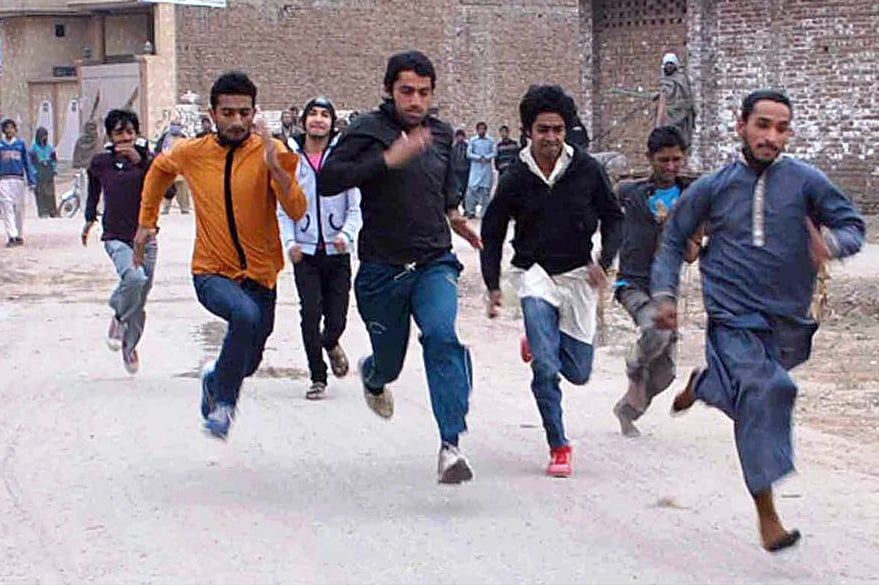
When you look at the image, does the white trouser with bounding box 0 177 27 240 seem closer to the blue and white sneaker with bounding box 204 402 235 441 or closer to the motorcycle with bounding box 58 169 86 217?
the motorcycle with bounding box 58 169 86 217

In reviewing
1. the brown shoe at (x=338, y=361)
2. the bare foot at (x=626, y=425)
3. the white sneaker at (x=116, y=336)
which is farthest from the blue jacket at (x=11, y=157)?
the bare foot at (x=626, y=425)

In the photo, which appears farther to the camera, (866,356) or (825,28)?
(825,28)

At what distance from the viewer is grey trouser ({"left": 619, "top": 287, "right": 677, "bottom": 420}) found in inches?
373

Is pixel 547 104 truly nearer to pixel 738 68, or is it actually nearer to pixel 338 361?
pixel 338 361

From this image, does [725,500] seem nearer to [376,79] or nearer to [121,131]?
[121,131]

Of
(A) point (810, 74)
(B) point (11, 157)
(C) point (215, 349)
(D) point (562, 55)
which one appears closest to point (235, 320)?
(C) point (215, 349)

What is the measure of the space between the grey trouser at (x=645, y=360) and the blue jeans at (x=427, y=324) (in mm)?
1439

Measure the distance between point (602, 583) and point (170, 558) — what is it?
5.81ft

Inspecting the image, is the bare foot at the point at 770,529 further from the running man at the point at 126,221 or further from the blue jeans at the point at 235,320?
the running man at the point at 126,221

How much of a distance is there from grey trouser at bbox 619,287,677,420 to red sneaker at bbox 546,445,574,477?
1.00 metres

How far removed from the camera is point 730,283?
279 inches

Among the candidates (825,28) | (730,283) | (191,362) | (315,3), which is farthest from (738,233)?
(315,3)

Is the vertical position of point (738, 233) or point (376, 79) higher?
point (376, 79)

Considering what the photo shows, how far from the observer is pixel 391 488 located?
333 inches
